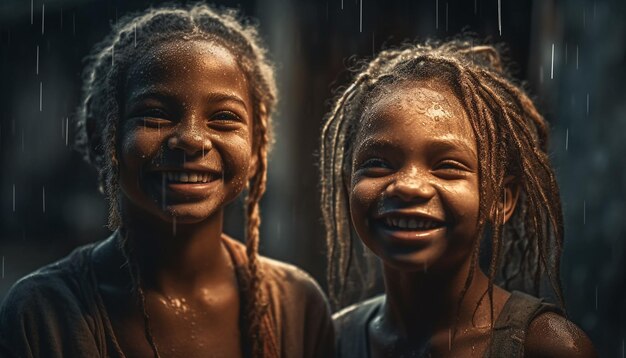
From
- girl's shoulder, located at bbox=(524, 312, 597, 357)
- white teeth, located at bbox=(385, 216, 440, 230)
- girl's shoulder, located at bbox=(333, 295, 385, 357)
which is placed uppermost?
white teeth, located at bbox=(385, 216, 440, 230)

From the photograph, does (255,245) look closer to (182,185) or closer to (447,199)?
(182,185)

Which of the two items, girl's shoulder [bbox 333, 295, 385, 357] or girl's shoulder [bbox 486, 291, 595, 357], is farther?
girl's shoulder [bbox 333, 295, 385, 357]

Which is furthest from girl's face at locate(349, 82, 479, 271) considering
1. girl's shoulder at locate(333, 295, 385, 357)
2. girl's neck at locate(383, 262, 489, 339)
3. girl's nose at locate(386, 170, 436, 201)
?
girl's shoulder at locate(333, 295, 385, 357)

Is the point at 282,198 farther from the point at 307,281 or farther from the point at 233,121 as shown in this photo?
the point at 233,121

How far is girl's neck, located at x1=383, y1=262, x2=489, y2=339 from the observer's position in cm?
217

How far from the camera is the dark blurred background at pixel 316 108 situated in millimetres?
2973

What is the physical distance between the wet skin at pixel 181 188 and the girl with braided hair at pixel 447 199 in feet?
1.08

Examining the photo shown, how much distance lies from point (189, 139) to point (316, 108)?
5.13 ft

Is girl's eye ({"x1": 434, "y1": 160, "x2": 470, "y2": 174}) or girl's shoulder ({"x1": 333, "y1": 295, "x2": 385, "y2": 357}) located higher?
girl's eye ({"x1": 434, "y1": 160, "x2": 470, "y2": 174})

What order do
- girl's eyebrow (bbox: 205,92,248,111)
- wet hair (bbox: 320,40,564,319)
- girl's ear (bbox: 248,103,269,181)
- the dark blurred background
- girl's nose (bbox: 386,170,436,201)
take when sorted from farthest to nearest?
the dark blurred background, girl's ear (bbox: 248,103,269,181), girl's eyebrow (bbox: 205,92,248,111), wet hair (bbox: 320,40,564,319), girl's nose (bbox: 386,170,436,201)

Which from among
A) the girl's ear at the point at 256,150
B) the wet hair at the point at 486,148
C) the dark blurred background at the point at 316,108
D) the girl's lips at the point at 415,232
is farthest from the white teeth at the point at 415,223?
the dark blurred background at the point at 316,108

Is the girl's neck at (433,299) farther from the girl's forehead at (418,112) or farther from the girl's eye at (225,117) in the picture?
the girl's eye at (225,117)

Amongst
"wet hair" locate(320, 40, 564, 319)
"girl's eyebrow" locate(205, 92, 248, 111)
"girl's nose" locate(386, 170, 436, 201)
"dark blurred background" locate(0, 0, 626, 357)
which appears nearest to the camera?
"girl's nose" locate(386, 170, 436, 201)

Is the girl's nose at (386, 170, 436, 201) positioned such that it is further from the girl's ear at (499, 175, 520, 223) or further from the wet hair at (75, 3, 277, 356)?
the wet hair at (75, 3, 277, 356)
